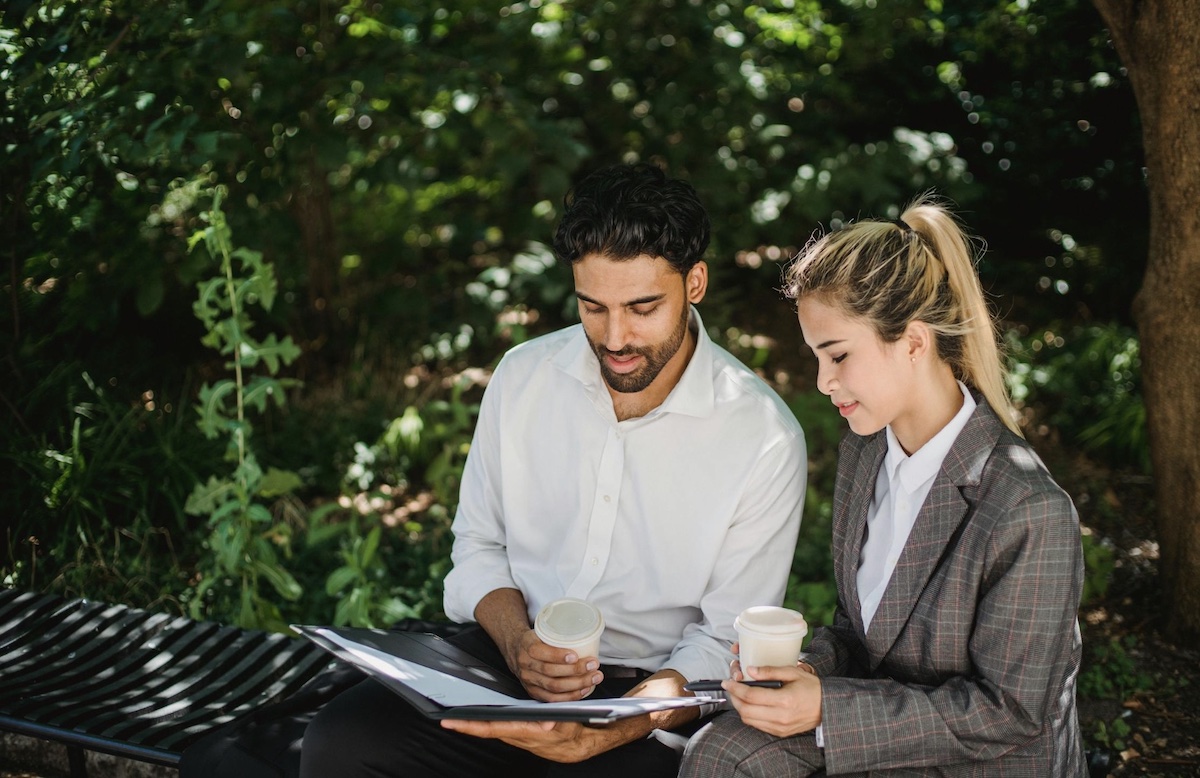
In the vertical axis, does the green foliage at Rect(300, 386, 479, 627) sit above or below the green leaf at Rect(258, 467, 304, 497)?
below

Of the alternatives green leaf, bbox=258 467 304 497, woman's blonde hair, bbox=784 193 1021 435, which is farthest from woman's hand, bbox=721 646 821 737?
green leaf, bbox=258 467 304 497

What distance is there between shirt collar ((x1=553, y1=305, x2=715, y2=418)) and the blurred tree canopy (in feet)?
5.57

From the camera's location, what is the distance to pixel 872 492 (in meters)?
2.47

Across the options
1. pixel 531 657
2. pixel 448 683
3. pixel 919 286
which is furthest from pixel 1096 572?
pixel 448 683

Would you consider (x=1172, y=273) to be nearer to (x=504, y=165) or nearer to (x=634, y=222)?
(x=634, y=222)

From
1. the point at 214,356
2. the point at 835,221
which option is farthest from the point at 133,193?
the point at 835,221

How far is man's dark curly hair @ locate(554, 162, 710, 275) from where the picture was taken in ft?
8.76

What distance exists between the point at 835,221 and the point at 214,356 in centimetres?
314

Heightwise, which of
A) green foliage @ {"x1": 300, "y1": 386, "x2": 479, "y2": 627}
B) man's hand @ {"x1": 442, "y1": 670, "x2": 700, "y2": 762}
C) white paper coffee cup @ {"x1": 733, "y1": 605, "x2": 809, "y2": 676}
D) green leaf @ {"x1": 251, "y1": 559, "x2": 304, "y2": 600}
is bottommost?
green foliage @ {"x1": 300, "y1": 386, "x2": 479, "y2": 627}

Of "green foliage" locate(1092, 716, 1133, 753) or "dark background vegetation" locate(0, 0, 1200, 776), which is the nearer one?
"green foliage" locate(1092, 716, 1133, 753)

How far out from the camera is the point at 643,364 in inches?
108

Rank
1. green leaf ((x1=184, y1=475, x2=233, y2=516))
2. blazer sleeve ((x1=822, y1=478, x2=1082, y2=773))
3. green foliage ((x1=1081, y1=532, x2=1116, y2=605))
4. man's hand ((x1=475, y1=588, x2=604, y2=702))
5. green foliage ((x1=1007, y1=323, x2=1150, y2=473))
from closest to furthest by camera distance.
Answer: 1. blazer sleeve ((x1=822, y1=478, x2=1082, y2=773))
2. man's hand ((x1=475, y1=588, x2=604, y2=702))
3. green leaf ((x1=184, y1=475, x2=233, y2=516))
4. green foliage ((x1=1081, y1=532, x2=1116, y2=605))
5. green foliage ((x1=1007, y1=323, x2=1150, y2=473))

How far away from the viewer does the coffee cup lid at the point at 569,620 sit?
7.56 feet

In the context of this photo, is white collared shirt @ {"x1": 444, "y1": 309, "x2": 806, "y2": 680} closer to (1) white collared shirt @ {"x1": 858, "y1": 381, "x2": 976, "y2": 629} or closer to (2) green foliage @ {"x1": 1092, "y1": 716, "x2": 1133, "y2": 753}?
(1) white collared shirt @ {"x1": 858, "y1": 381, "x2": 976, "y2": 629}
